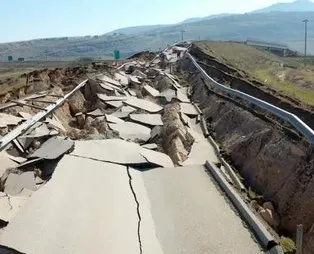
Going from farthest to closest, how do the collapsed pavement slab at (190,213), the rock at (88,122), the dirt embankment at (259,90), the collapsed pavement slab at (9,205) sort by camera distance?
1. the rock at (88,122)
2. the dirt embankment at (259,90)
3. the collapsed pavement slab at (9,205)
4. the collapsed pavement slab at (190,213)

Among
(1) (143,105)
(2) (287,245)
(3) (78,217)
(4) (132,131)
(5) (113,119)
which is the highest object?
(3) (78,217)

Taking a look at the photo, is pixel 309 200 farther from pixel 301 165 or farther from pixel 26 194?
pixel 26 194

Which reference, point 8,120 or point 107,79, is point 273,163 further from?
point 107,79

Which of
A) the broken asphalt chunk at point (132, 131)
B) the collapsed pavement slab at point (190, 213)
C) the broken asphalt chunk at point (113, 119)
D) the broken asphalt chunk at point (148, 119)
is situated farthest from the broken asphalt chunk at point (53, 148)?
the broken asphalt chunk at point (148, 119)

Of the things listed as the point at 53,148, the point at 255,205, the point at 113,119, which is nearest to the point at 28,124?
the point at 53,148

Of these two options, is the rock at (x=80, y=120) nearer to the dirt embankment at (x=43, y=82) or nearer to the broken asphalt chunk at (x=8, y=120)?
the dirt embankment at (x=43, y=82)

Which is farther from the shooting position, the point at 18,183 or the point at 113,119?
the point at 113,119

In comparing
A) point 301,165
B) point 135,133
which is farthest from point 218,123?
point 301,165
